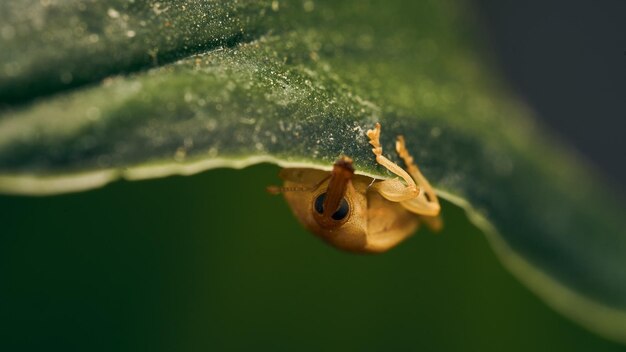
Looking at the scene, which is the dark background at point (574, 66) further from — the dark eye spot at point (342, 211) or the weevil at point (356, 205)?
the dark eye spot at point (342, 211)

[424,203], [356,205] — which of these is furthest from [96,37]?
[424,203]

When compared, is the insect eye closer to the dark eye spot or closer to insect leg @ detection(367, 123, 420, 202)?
the dark eye spot

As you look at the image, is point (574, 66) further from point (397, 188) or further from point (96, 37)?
point (96, 37)

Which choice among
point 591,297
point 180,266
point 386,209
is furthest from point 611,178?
point 180,266

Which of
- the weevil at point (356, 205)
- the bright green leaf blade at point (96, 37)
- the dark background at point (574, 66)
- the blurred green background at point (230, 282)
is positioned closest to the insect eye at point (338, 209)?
the weevil at point (356, 205)

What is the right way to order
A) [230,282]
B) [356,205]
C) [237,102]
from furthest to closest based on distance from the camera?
[356,205]
[230,282]
[237,102]

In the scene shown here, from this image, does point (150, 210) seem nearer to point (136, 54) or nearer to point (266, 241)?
point (266, 241)

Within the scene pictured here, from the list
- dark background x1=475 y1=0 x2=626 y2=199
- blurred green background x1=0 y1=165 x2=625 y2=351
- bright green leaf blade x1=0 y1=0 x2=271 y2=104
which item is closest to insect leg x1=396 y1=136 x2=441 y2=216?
blurred green background x1=0 y1=165 x2=625 y2=351
